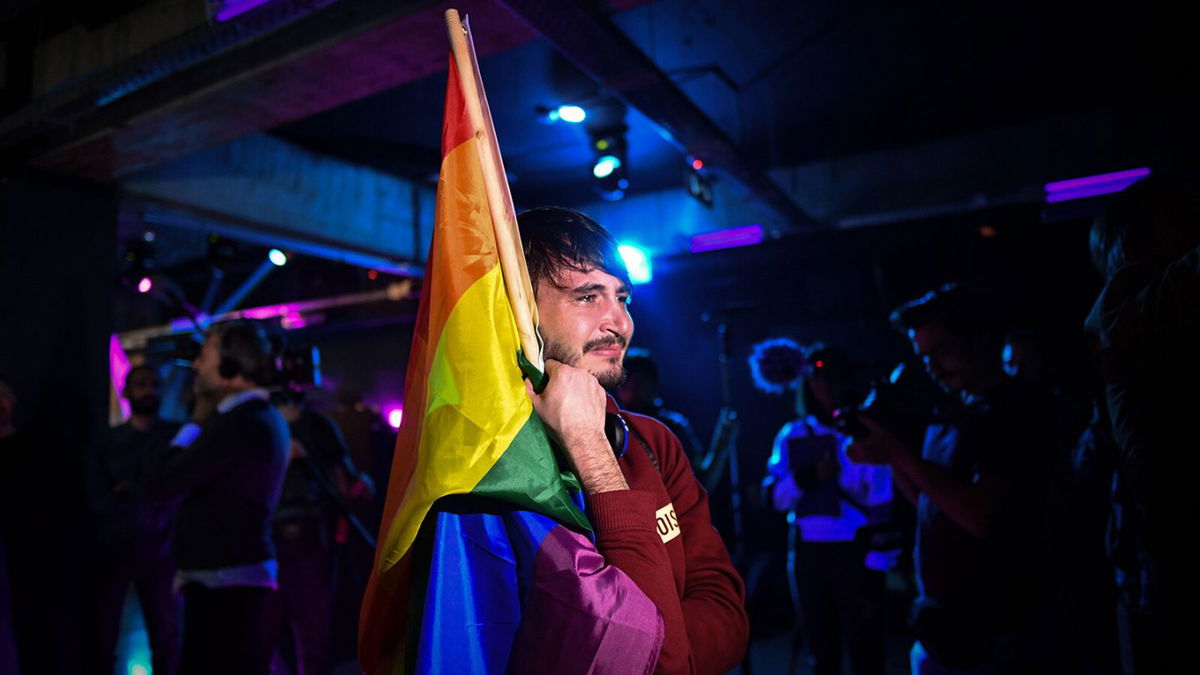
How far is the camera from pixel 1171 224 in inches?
72.0

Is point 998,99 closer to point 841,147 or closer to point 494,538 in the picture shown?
point 841,147

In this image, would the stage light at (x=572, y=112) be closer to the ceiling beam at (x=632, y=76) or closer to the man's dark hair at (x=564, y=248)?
the ceiling beam at (x=632, y=76)

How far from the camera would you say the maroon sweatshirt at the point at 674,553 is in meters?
1.06

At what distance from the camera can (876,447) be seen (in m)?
2.52

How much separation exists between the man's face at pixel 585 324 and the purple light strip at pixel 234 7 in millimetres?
2360

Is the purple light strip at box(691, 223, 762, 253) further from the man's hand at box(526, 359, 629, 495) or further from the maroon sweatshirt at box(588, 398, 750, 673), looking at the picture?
the man's hand at box(526, 359, 629, 495)

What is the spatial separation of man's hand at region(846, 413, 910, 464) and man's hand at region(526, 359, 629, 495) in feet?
5.05

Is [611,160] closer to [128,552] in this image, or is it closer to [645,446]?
[128,552]

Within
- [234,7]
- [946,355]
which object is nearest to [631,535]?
[946,355]

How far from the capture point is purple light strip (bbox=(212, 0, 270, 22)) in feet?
9.79

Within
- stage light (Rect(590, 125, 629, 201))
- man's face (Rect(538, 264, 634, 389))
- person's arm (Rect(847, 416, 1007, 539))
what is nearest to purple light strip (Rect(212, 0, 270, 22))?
man's face (Rect(538, 264, 634, 389))

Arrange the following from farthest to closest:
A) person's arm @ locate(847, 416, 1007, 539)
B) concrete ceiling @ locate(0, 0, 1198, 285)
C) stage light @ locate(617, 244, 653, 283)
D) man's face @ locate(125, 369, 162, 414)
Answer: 1. stage light @ locate(617, 244, 653, 283)
2. man's face @ locate(125, 369, 162, 414)
3. concrete ceiling @ locate(0, 0, 1198, 285)
4. person's arm @ locate(847, 416, 1007, 539)

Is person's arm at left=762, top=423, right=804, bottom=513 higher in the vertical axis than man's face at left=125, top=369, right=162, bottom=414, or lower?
lower

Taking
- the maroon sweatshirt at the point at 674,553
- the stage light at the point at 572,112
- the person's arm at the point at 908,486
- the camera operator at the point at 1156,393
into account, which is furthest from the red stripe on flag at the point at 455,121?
the stage light at the point at 572,112
